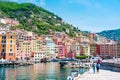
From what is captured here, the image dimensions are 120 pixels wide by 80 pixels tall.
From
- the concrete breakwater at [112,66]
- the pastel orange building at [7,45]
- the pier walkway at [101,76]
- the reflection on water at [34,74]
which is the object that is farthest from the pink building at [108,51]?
the pier walkway at [101,76]

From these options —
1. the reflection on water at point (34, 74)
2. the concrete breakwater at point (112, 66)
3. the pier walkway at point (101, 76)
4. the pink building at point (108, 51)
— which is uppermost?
the pink building at point (108, 51)

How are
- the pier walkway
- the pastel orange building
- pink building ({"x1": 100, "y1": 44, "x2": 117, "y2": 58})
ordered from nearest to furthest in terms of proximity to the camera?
the pier walkway
the pastel orange building
pink building ({"x1": 100, "y1": 44, "x2": 117, "y2": 58})

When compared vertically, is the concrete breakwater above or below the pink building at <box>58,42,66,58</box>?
below

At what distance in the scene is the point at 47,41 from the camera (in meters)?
186

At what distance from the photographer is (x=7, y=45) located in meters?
140

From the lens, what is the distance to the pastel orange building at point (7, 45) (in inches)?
5517

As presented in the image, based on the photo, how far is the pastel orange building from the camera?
140 metres

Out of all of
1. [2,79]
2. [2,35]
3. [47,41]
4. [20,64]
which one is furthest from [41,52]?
[2,79]

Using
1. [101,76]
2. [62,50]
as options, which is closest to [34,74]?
[101,76]

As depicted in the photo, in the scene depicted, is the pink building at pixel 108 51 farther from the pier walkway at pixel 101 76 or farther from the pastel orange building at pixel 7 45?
the pier walkway at pixel 101 76

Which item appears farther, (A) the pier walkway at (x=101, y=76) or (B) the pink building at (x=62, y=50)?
(B) the pink building at (x=62, y=50)

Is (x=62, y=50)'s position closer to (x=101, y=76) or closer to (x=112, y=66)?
(x=112, y=66)

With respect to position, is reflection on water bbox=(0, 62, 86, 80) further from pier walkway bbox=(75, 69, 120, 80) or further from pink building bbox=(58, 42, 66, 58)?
pink building bbox=(58, 42, 66, 58)

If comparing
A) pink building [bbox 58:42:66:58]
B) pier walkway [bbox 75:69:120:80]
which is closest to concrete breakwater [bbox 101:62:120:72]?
pier walkway [bbox 75:69:120:80]
